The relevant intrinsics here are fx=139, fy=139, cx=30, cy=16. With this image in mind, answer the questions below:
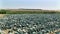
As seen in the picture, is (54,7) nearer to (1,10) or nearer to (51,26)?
(51,26)

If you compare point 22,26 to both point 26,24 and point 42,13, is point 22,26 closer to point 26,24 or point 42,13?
point 26,24

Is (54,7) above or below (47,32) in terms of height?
above

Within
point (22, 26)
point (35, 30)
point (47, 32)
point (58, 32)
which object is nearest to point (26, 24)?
point (22, 26)

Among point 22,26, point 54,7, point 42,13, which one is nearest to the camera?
point 22,26

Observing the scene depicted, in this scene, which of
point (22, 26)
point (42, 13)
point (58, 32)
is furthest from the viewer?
point (42, 13)

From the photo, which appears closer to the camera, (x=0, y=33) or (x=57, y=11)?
(x=0, y=33)

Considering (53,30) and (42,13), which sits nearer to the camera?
(53,30)

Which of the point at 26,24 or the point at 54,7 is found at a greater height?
the point at 54,7

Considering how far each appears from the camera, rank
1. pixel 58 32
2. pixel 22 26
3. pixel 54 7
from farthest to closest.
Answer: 1. pixel 54 7
2. pixel 22 26
3. pixel 58 32

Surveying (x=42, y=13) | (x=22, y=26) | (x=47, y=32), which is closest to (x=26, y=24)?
(x=22, y=26)
